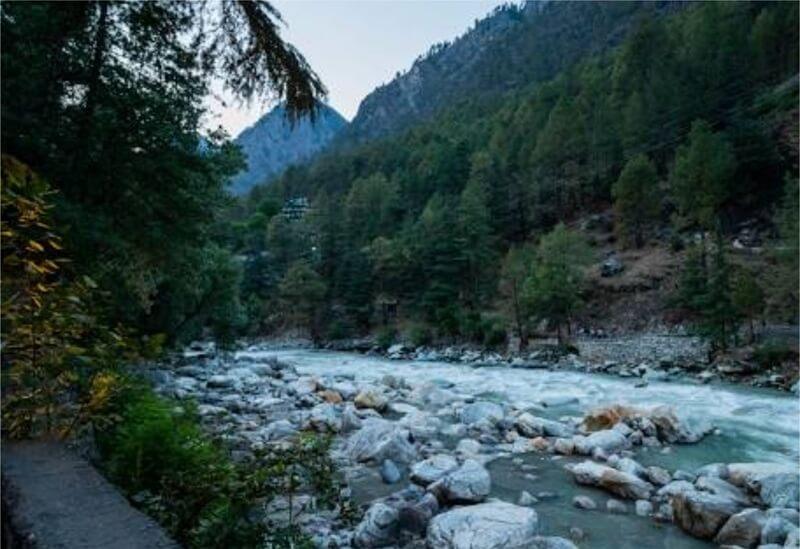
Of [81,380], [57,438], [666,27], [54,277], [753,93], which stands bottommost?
[57,438]

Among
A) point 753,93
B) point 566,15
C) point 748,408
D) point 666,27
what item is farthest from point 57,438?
point 566,15

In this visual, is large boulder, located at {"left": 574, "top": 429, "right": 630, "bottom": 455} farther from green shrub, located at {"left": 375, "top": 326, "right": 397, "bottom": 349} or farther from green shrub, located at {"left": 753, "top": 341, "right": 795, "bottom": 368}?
green shrub, located at {"left": 375, "top": 326, "right": 397, "bottom": 349}

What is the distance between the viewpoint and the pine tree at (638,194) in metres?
43.9

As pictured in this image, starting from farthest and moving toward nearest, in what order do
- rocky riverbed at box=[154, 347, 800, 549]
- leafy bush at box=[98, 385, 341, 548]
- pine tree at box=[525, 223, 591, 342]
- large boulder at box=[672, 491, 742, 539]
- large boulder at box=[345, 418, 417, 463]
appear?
pine tree at box=[525, 223, 591, 342], large boulder at box=[345, 418, 417, 463], large boulder at box=[672, 491, 742, 539], rocky riverbed at box=[154, 347, 800, 549], leafy bush at box=[98, 385, 341, 548]

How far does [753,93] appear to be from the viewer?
51.3 m

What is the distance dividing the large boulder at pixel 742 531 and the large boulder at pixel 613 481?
4.53 ft

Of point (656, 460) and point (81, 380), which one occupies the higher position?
point (81, 380)

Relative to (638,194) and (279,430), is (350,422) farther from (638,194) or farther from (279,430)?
(638,194)

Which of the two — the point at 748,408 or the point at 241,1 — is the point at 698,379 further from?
the point at 241,1

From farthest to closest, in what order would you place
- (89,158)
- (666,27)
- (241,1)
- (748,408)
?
(666,27)
(748,408)
(89,158)
(241,1)

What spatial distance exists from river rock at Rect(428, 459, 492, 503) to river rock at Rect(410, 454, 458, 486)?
0.38 metres

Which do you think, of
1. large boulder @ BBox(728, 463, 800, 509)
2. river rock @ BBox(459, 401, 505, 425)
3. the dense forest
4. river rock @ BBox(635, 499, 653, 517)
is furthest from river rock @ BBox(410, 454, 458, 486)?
the dense forest

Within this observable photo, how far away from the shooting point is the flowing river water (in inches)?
267

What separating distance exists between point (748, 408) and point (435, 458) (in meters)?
11.3
